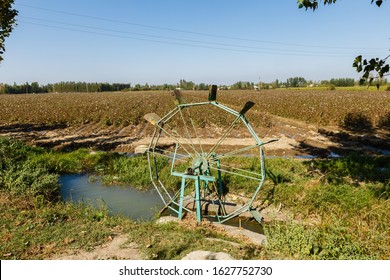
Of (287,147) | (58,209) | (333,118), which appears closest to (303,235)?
(58,209)

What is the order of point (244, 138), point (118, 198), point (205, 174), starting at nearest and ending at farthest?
1. point (205, 174)
2. point (118, 198)
3. point (244, 138)

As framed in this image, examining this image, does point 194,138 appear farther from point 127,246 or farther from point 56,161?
point 127,246

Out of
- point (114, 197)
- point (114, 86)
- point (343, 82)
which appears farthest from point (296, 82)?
point (114, 197)

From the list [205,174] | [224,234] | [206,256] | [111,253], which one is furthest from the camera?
[205,174]

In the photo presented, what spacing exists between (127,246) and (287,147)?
36.1 feet

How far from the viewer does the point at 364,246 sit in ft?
15.4

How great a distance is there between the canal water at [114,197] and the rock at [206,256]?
3503mm

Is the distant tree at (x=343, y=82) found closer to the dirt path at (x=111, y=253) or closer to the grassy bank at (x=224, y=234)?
the grassy bank at (x=224, y=234)

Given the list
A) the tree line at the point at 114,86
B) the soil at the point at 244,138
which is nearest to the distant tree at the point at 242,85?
the tree line at the point at 114,86

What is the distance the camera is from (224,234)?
6.34 m

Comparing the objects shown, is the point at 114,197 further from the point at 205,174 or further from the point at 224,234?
the point at 224,234

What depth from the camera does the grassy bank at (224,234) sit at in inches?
190

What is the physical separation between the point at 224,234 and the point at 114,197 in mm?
4519

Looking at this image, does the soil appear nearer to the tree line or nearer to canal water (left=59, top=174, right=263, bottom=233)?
canal water (left=59, top=174, right=263, bottom=233)
